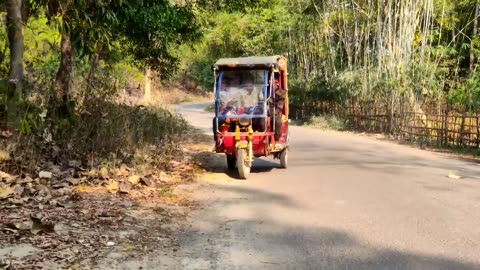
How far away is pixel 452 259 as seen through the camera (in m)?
5.55

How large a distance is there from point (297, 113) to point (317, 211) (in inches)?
1021

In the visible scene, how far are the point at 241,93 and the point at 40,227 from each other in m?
6.40

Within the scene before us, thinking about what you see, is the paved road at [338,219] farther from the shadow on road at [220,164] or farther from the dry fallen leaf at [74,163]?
the dry fallen leaf at [74,163]

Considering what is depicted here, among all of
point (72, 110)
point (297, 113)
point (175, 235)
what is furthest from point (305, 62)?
point (175, 235)

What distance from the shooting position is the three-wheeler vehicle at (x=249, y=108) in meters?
10.9

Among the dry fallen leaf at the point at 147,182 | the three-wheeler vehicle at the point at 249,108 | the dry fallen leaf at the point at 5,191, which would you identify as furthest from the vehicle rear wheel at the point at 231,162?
the dry fallen leaf at the point at 5,191

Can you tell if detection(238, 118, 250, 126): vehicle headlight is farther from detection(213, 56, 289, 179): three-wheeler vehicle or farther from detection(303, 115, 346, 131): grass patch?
detection(303, 115, 346, 131): grass patch

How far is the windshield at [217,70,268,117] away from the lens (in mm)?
11312

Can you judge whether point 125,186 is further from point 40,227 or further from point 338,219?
point 338,219

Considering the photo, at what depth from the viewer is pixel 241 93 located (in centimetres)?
1146

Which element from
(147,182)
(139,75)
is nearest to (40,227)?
(147,182)

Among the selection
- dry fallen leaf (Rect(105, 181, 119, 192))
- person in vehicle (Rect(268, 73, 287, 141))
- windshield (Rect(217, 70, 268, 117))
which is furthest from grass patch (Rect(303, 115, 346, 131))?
dry fallen leaf (Rect(105, 181, 119, 192))

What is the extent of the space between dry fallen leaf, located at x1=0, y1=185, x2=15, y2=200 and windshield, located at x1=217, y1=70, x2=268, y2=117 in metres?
5.13

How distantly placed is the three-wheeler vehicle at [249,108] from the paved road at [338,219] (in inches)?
27.3
